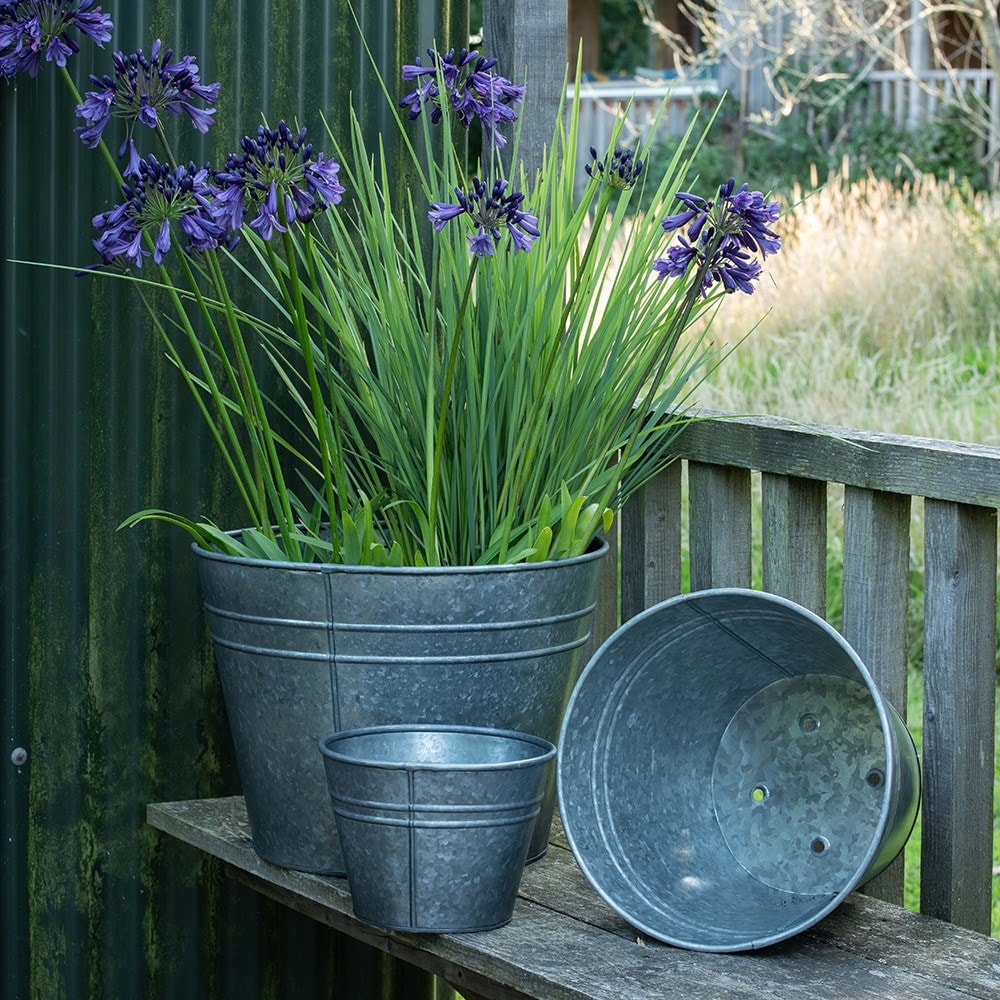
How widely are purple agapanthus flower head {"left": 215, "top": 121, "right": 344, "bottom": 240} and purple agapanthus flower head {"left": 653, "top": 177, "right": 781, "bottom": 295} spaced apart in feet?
1.47

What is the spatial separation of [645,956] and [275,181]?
3.17 ft

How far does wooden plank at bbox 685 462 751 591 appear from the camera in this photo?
7.43 feet

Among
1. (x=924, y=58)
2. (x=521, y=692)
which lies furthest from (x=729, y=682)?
(x=924, y=58)

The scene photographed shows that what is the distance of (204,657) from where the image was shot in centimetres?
238

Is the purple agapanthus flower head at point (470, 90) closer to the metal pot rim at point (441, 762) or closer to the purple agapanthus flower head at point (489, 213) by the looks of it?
the purple agapanthus flower head at point (489, 213)

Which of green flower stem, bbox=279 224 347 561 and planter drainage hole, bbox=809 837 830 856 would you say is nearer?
green flower stem, bbox=279 224 347 561

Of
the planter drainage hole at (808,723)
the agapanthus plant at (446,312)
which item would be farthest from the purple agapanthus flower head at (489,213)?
the planter drainage hole at (808,723)

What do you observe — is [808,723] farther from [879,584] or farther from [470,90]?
[470,90]

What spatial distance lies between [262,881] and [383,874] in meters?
0.47

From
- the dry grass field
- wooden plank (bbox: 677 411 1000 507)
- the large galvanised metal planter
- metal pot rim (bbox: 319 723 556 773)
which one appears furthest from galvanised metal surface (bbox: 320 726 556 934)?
the dry grass field

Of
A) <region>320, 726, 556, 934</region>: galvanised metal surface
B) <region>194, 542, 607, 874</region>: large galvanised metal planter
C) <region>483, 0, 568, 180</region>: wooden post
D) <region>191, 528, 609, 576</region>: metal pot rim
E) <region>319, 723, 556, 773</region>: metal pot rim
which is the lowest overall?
<region>320, 726, 556, 934</region>: galvanised metal surface

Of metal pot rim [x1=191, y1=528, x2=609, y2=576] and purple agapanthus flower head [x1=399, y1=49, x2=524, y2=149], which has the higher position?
purple agapanthus flower head [x1=399, y1=49, x2=524, y2=149]

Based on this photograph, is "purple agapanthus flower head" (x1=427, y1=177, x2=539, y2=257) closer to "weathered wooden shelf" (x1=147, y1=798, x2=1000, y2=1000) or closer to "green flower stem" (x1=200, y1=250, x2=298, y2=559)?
"green flower stem" (x1=200, y1=250, x2=298, y2=559)

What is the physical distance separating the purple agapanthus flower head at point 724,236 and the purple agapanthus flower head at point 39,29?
2.50 ft
